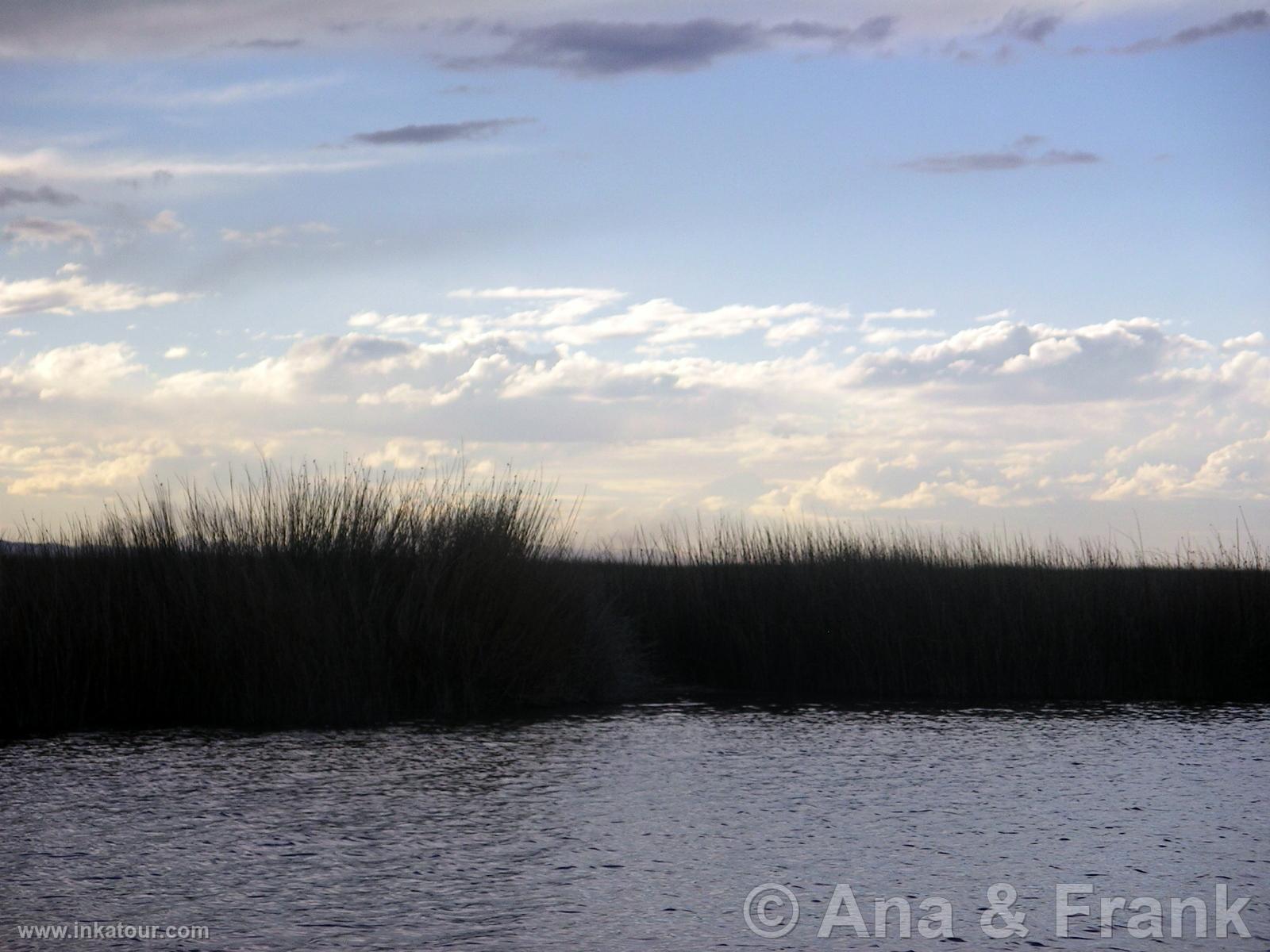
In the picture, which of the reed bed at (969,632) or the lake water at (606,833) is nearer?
the lake water at (606,833)

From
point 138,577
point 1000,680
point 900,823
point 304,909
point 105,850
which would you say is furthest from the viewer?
point 1000,680

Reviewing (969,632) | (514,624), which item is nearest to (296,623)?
(514,624)

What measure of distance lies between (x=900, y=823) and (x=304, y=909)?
6.91 feet

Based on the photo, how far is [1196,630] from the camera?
8.97 m

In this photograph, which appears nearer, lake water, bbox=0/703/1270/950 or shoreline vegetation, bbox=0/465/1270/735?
lake water, bbox=0/703/1270/950

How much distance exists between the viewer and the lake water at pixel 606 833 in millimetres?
3178

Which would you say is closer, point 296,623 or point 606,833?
point 606,833

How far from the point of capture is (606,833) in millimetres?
4078

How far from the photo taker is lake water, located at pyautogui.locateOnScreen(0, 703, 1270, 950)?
10.4 feet

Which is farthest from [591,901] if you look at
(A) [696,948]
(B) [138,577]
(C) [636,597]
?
(C) [636,597]

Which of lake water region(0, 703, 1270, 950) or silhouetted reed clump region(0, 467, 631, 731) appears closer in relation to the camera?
lake water region(0, 703, 1270, 950)

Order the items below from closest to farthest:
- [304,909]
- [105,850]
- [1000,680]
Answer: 1. [304,909]
2. [105,850]
3. [1000,680]

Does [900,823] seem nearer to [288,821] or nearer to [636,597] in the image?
[288,821]

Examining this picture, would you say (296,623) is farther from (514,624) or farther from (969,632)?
(969,632)
